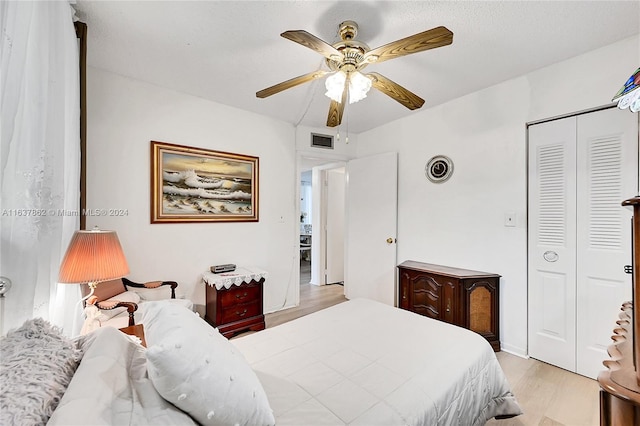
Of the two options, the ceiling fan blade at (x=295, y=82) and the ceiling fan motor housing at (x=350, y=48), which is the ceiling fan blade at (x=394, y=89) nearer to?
the ceiling fan motor housing at (x=350, y=48)

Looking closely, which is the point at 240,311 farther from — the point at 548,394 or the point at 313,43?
the point at 548,394

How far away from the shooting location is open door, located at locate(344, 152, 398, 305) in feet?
11.6

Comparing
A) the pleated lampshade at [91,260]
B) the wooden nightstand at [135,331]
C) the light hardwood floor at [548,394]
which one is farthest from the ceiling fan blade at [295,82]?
the light hardwood floor at [548,394]

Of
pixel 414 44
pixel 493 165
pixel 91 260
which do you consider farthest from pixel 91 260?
pixel 493 165

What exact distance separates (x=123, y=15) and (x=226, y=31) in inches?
24.4

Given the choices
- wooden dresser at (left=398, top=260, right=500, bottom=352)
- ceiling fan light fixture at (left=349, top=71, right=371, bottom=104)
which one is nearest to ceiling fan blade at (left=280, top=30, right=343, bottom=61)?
ceiling fan light fixture at (left=349, top=71, right=371, bottom=104)

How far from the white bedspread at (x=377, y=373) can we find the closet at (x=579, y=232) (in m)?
1.15

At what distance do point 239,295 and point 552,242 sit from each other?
2923mm

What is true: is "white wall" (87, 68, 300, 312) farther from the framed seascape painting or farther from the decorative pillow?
the decorative pillow

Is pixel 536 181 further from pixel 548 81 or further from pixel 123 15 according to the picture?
pixel 123 15

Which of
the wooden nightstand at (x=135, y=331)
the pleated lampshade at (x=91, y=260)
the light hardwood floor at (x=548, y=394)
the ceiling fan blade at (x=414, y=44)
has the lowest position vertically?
the light hardwood floor at (x=548, y=394)

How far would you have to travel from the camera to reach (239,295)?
281 centimetres

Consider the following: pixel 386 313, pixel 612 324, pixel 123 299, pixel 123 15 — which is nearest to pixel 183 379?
pixel 386 313

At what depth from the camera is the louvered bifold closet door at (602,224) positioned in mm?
1955
